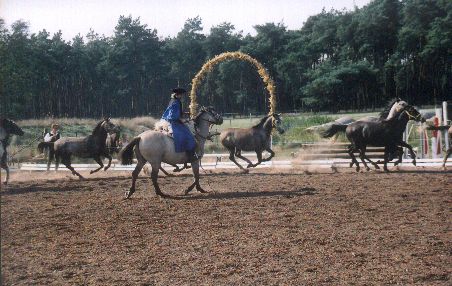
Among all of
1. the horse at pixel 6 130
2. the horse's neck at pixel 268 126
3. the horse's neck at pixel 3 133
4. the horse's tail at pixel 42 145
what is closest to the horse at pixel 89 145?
the horse's tail at pixel 42 145

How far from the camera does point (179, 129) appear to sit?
1030cm

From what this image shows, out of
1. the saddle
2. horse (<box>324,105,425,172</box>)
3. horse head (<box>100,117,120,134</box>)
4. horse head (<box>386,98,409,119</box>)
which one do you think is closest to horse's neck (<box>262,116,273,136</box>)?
horse (<box>324,105,425,172</box>)

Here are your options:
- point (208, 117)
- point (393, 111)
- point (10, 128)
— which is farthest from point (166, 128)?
point (393, 111)

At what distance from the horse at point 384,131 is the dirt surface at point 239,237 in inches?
116

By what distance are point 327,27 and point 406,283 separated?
1532 centimetres

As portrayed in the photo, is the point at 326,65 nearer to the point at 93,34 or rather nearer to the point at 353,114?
the point at 353,114

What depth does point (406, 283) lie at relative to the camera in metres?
4.24

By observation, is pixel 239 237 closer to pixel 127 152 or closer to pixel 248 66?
pixel 127 152

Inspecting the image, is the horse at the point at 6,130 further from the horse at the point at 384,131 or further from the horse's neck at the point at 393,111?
the horse's neck at the point at 393,111

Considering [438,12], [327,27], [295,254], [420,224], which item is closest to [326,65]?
[327,27]

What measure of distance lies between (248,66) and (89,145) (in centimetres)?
1220

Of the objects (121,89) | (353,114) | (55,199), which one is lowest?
(55,199)

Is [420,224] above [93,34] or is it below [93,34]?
below

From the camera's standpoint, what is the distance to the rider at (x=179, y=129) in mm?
10062
